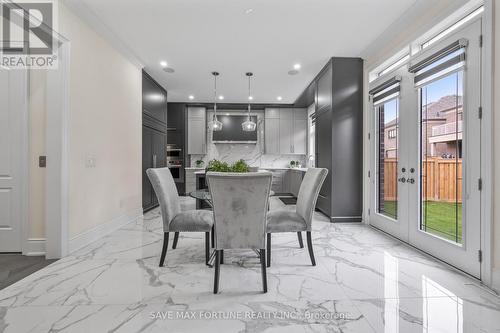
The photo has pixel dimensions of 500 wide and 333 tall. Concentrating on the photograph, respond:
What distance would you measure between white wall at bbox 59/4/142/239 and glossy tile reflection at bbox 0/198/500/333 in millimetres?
713

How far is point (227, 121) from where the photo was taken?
6.70 meters

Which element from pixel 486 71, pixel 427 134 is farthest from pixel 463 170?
pixel 486 71

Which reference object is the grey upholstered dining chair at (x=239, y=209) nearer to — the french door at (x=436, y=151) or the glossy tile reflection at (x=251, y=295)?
the glossy tile reflection at (x=251, y=295)

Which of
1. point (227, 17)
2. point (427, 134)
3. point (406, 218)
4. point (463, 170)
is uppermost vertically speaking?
point (227, 17)

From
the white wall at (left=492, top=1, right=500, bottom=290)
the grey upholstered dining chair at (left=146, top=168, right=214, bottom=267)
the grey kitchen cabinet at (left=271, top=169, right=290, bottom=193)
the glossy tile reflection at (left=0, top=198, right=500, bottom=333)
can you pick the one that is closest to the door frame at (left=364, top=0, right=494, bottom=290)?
the white wall at (left=492, top=1, right=500, bottom=290)

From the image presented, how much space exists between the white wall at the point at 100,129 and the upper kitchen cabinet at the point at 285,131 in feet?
12.4

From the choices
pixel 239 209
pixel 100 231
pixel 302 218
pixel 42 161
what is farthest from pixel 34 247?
pixel 302 218

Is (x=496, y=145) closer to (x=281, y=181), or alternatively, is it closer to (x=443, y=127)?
(x=443, y=127)

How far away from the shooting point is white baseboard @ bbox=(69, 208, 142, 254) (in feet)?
8.48

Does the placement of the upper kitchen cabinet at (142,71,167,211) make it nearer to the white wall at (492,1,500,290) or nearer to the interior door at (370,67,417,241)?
the interior door at (370,67,417,241)

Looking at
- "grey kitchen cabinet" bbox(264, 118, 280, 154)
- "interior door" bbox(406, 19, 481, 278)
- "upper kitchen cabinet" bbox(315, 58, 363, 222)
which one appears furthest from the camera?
"grey kitchen cabinet" bbox(264, 118, 280, 154)

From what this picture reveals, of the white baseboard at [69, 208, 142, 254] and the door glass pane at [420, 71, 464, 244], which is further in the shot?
the white baseboard at [69, 208, 142, 254]

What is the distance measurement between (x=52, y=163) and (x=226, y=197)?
208 cm

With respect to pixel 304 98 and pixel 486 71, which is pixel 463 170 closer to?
pixel 486 71
